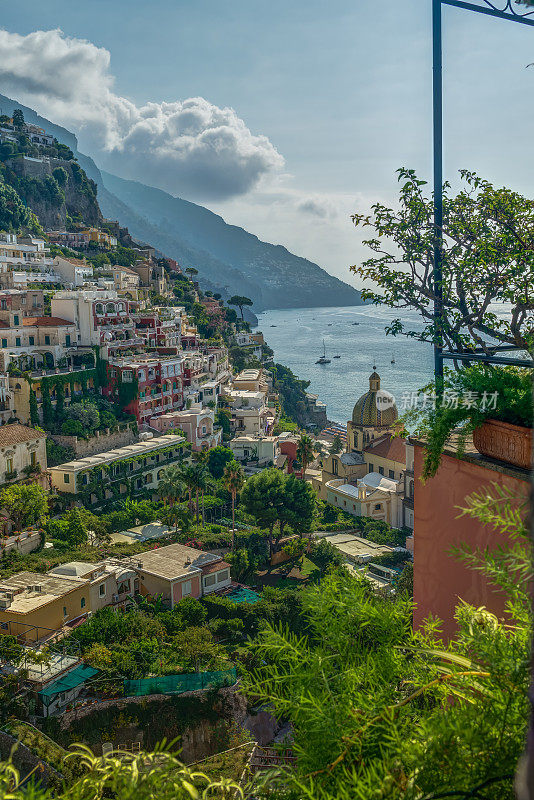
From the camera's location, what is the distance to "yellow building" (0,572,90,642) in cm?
1407

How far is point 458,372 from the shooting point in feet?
10.6

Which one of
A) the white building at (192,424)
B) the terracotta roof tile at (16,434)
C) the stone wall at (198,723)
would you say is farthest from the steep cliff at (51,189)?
the stone wall at (198,723)

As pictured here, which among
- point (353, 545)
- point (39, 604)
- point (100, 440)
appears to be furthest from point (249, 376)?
Result: point (39, 604)

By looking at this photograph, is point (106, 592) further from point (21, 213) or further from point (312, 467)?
point (21, 213)

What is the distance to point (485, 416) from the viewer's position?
314cm

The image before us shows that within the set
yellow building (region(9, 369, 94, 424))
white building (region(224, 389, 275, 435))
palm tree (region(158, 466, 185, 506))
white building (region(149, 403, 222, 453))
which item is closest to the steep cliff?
white building (region(224, 389, 275, 435))

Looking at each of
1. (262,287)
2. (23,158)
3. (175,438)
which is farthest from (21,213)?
(262,287)

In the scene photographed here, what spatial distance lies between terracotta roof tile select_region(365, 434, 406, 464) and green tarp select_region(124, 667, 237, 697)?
19945 millimetres

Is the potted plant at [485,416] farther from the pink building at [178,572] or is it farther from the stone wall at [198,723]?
the pink building at [178,572]

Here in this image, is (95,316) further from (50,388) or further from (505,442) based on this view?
(505,442)

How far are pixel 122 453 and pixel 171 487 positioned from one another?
11.1 ft

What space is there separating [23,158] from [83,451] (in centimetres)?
3647

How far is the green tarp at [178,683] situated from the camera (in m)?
12.9

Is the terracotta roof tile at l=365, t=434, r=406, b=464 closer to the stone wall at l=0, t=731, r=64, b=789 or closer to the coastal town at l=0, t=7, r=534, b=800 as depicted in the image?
the coastal town at l=0, t=7, r=534, b=800
